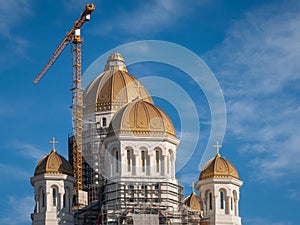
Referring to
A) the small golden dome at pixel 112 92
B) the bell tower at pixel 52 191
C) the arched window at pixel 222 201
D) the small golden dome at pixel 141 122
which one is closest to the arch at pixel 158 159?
the small golden dome at pixel 141 122

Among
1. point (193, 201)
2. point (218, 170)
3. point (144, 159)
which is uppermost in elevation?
point (144, 159)

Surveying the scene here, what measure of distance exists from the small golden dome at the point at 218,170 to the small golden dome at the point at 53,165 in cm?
1749

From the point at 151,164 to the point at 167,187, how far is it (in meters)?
3.60

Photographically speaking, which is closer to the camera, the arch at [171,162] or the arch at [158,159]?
the arch at [158,159]

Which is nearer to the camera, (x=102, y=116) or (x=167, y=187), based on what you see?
(x=167, y=187)

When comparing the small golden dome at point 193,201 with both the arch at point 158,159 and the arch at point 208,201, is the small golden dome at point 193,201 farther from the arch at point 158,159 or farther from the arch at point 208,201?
the arch at point 158,159

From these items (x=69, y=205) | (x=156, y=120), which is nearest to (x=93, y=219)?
(x=69, y=205)

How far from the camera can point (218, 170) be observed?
176500 millimetres

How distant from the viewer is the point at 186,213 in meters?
169

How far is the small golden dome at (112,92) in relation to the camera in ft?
616

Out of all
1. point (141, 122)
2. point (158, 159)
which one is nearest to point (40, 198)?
Answer: point (158, 159)

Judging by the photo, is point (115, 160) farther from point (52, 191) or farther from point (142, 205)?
point (52, 191)

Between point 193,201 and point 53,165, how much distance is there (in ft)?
71.3

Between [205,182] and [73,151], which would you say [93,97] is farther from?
[205,182]
